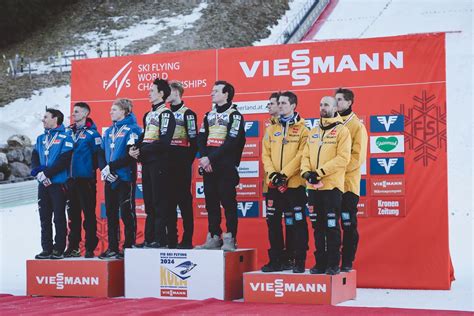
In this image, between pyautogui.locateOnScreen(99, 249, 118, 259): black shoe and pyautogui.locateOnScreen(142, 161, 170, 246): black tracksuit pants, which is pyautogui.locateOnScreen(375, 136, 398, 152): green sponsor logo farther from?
pyautogui.locateOnScreen(99, 249, 118, 259): black shoe

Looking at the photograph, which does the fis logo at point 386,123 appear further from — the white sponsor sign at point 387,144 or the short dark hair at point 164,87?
the short dark hair at point 164,87

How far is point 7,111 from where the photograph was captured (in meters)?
24.1

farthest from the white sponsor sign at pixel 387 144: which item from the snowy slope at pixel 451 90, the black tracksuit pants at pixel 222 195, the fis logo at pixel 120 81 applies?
the fis logo at pixel 120 81

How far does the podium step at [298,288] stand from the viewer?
722 centimetres

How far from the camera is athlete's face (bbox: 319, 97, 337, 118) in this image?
24.5ft

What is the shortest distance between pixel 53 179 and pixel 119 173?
0.75m

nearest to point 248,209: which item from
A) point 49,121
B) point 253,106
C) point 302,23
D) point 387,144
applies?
point 253,106

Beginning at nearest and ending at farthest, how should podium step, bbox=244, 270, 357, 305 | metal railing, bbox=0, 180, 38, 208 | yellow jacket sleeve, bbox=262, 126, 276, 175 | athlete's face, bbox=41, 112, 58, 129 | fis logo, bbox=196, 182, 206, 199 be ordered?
podium step, bbox=244, 270, 357, 305
yellow jacket sleeve, bbox=262, 126, 276, 175
athlete's face, bbox=41, 112, 58, 129
fis logo, bbox=196, 182, 206, 199
metal railing, bbox=0, 180, 38, 208

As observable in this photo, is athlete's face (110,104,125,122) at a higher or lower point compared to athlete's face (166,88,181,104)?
lower

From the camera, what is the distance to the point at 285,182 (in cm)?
760

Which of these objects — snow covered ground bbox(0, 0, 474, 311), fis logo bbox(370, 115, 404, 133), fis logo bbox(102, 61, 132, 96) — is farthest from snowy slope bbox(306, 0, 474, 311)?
fis logo bbox(102, 61, 132, 96)

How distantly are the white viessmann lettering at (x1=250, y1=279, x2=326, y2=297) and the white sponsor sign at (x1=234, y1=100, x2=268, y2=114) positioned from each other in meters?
2.44

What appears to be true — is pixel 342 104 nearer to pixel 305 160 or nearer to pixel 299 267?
pixel 305 160

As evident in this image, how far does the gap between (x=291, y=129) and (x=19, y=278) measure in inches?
157
